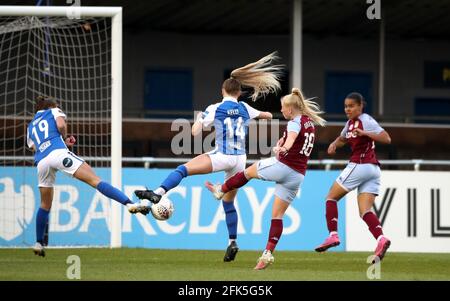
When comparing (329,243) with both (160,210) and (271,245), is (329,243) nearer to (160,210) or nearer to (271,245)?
(271,245)

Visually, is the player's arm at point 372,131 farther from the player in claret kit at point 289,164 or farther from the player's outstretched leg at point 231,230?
the player's outstretched leg at point 231,230

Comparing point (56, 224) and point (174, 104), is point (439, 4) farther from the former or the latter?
point (56, 224)

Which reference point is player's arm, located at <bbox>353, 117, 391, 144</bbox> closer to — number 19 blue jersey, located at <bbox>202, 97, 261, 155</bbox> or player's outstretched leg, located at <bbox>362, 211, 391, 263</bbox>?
player's outstretched leg, located at <bbox>362, 211, 391, 263</bbox>

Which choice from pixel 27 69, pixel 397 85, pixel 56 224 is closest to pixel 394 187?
pixel 56 224

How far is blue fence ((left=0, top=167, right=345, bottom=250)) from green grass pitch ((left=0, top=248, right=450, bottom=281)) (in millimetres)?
1707

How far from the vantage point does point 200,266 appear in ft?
41.9

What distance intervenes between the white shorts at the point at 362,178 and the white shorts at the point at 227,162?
1.26m

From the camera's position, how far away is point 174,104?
31141 millimetres

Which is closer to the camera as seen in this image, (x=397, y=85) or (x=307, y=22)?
(x=307, y=22)

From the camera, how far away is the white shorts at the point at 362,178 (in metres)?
13.4

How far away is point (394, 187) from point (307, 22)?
38.3 feet

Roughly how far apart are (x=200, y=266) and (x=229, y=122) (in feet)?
5.87

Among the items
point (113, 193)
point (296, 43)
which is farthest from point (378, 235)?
point (296, 43)

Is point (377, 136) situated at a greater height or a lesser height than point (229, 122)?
lesser
